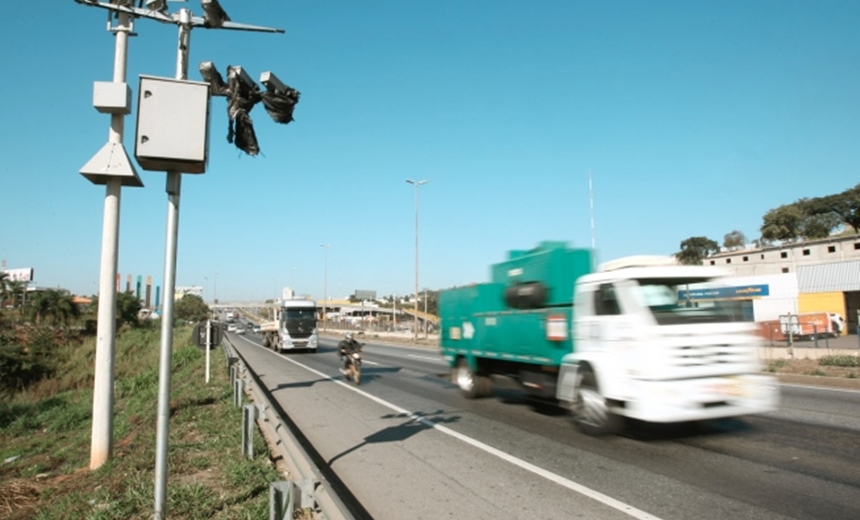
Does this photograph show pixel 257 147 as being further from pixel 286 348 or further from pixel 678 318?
pixel 286 348

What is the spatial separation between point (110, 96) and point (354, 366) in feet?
35.0

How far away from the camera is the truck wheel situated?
794cm

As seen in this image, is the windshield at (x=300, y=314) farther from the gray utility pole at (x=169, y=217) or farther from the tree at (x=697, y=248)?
the tree at (x=697, y=248)

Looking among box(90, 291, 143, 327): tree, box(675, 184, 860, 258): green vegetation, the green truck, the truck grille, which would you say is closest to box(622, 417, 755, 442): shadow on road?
the green truck

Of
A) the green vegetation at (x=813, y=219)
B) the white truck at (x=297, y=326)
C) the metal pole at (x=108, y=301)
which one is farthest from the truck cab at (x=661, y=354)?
the green vegetation at (x=813, y=219)

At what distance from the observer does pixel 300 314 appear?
32562 mm

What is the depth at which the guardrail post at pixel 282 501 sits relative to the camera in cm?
387

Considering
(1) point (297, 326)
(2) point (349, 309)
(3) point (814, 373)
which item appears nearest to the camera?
(3) point (814, 373)

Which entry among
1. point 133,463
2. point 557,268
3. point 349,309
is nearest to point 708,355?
point 557,268

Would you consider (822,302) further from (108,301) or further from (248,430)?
(108,301)

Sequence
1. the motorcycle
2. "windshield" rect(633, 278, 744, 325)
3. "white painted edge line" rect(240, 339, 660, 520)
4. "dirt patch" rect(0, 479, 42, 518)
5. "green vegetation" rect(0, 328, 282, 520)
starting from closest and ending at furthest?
"white painted edge line" rect(240, 339, 660, 520)
"green vegetation" rect(0, 328, 282, 520)
"dirt patch" rect(0, 479, 42, 518)
"windshield" rect(633, 278, 744, 325)
the motorcycle

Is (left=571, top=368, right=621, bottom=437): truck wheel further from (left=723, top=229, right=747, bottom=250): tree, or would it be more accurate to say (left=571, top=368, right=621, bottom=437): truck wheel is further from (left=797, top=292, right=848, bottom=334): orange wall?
(left=723, top=229, right=747, bottom=250): tree

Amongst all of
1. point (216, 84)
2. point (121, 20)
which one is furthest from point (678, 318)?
point (121, 20)

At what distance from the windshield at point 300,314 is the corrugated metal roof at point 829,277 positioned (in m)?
36.9
